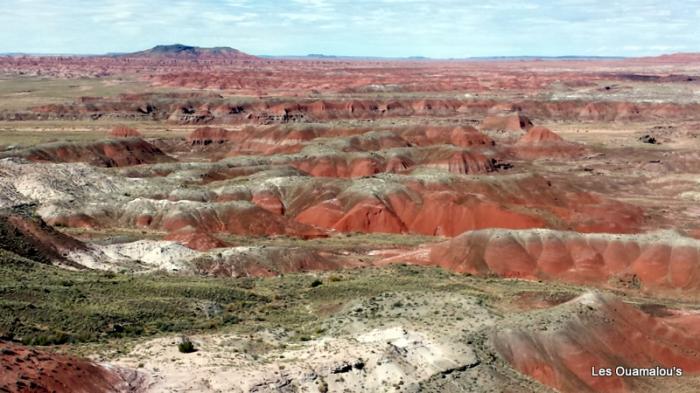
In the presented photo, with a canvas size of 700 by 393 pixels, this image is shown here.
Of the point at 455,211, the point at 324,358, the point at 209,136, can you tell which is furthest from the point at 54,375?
the point at 209,136

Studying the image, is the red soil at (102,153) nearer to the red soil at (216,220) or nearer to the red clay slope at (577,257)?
the red soil at (216,220)

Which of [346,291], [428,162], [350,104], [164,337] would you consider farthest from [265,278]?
[350,104]

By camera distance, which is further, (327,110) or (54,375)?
(327,110)

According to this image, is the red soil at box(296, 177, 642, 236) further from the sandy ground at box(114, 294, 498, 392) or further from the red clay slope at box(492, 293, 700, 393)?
the sandy ground at box(114, 294, 498, 392)

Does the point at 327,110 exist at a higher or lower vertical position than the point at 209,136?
higher

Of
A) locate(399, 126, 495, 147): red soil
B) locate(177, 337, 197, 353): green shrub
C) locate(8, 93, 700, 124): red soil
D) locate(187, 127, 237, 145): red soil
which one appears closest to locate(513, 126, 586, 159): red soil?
locate(399, 126, 495, 147): red soil

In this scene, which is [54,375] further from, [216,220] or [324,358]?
[216,220]
